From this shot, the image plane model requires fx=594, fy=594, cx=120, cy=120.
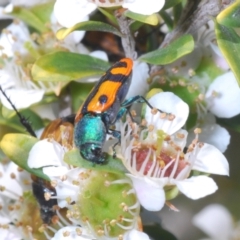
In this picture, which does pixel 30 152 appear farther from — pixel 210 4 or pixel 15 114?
pixel 210 4

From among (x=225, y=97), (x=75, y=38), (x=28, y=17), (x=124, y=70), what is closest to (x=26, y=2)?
(x=28, y=17)

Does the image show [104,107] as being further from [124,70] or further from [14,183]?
[14,183]

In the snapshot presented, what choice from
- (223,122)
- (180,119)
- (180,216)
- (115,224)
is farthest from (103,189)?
(180,216)

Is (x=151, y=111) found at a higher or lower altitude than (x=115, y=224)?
higher

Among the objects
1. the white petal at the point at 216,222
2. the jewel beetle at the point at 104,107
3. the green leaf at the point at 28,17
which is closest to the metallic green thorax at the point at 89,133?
the jewel beetle at the point at 104,107

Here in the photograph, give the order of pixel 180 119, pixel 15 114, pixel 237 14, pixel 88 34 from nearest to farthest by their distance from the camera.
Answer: pixel 237 14
pixel 180 119
pixel 15 114
pixel 88 34
